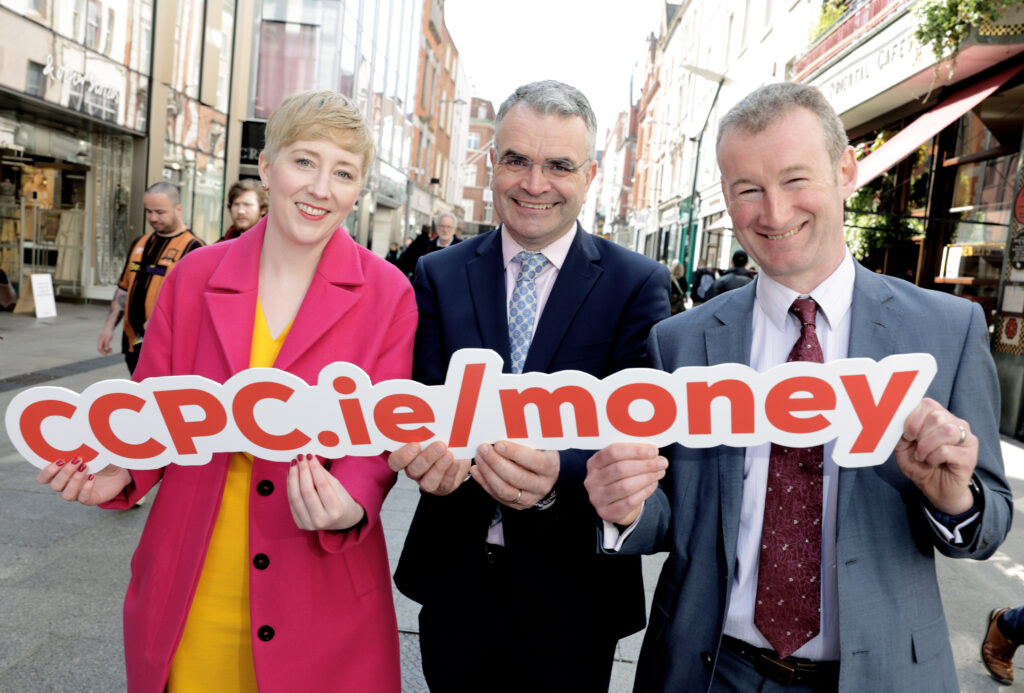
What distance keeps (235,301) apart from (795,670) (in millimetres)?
1431

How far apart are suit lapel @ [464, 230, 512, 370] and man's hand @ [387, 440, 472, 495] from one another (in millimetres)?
406

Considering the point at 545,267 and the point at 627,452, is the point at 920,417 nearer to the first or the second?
the point at 627,452

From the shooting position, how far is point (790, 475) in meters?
1.63

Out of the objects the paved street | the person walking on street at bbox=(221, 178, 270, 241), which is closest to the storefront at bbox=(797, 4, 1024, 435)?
the paved street

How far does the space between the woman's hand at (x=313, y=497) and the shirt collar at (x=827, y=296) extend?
102cm

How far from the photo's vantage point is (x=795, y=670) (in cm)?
159

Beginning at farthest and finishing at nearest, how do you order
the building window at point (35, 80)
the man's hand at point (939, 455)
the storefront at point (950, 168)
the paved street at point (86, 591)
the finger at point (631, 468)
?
the building window at point (35, 80) → the storefront at point (950, 168) → the paved street at point (86, 591) → the finger at point (631, 468) → the man's hand at point (939, 455)

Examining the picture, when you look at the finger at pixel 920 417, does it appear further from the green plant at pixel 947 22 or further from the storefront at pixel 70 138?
the storefront at pixel 70 138

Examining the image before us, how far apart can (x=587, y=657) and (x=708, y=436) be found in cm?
73

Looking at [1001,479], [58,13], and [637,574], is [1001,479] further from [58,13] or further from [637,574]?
[58,13]

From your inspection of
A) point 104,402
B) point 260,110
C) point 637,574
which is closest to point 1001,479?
point 637,574

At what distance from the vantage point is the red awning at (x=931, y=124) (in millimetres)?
7703

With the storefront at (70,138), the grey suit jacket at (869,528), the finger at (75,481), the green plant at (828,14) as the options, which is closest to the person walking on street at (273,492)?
the finger at (75,481)

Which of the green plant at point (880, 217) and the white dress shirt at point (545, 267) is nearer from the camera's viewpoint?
the white dress shirt at point (545, 267)
